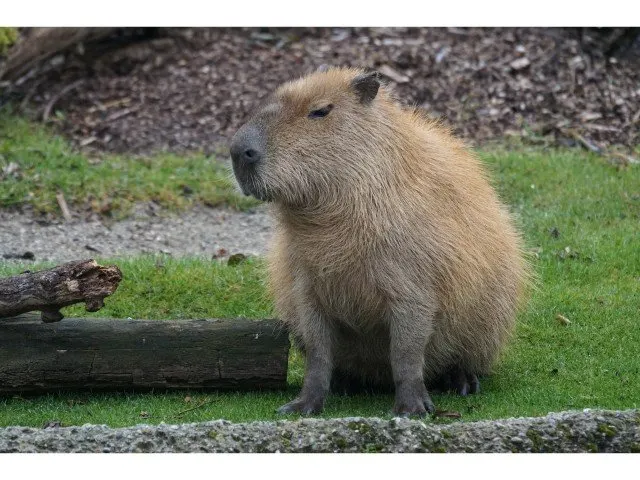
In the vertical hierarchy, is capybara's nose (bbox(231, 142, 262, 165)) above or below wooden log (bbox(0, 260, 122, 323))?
above

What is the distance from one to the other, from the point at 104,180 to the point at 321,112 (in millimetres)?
5265

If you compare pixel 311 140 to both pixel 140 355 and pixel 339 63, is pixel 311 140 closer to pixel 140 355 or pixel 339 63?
pixel 140 355

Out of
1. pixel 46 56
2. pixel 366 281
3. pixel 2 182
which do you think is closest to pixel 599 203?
pixel 366 281

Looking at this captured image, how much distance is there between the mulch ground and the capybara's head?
6025mm

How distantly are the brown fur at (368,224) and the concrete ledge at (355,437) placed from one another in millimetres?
977

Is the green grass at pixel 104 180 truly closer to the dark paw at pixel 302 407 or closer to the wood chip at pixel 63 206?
the wood chip at pixel 63 206

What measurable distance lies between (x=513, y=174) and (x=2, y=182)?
16.3 ft

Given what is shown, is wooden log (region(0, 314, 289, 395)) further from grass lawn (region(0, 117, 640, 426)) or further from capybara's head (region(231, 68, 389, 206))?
capybara's head (region(231, 68, 389, 206))

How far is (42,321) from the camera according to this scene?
6.21 meters

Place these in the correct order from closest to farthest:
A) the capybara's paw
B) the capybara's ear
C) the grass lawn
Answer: the capybara's ear
the grass lawn
the capybara's paw

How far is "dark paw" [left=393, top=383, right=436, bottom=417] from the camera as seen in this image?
5.91 metres

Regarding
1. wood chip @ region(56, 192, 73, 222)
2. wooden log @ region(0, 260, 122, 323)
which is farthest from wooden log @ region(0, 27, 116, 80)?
wooden log @ region(0, 260, 122, 323)

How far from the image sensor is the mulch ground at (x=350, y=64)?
39.8ft

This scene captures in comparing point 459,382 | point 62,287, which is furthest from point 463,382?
point 62,287
